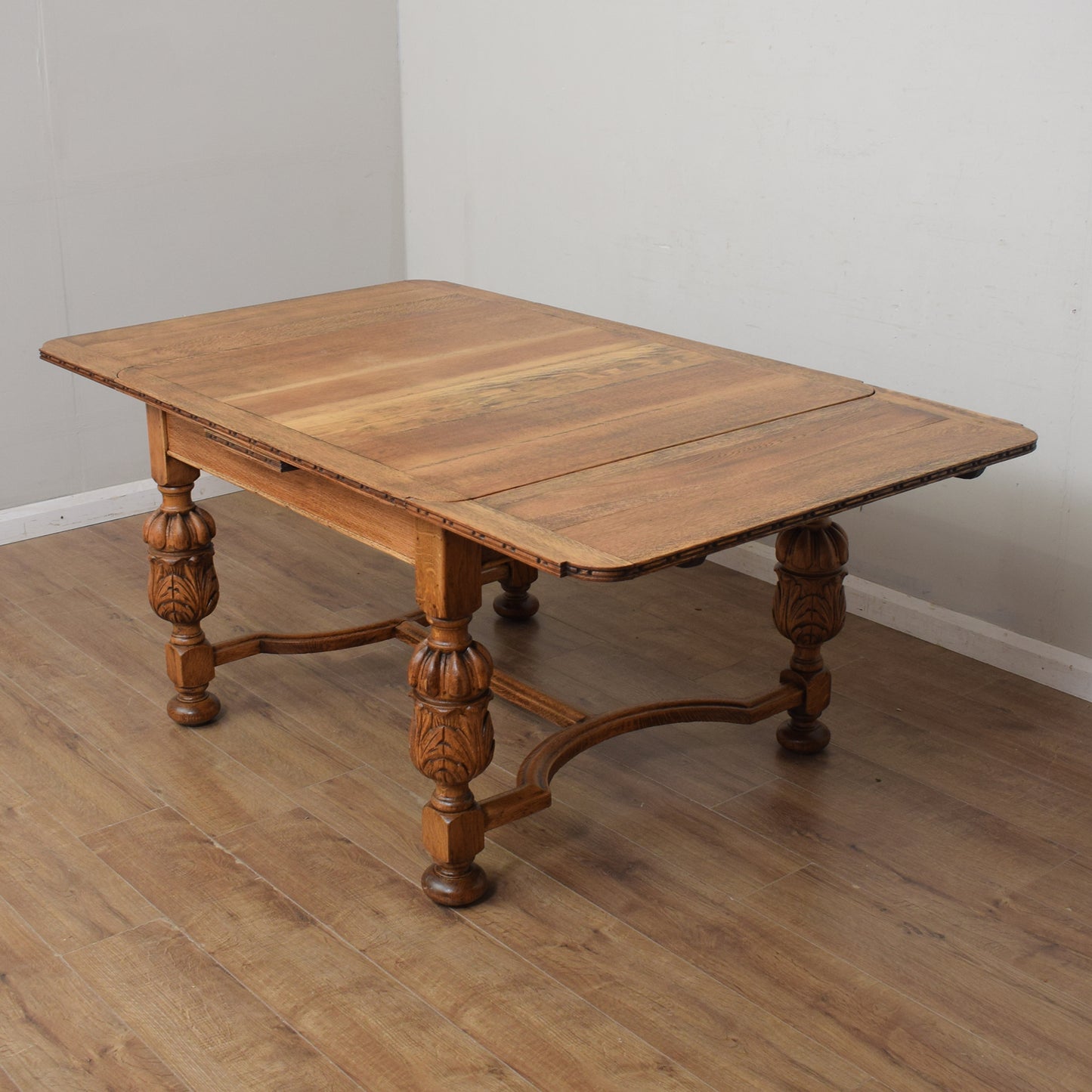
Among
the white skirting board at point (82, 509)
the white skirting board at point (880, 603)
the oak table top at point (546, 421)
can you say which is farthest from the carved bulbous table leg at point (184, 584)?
the white skirting board at point (880, 603)

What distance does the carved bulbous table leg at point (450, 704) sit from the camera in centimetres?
225

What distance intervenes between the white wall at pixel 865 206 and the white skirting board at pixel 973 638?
0.03 metres

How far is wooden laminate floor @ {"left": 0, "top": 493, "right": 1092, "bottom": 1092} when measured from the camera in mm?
2115

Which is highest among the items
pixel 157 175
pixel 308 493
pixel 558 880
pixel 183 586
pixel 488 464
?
pixel 157 175

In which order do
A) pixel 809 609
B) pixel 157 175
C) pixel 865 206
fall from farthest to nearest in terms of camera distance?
pixel 157 175 → pixel 865 206 → pixel 809 609

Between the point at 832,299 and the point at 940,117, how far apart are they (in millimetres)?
498

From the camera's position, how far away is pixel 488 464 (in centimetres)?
225

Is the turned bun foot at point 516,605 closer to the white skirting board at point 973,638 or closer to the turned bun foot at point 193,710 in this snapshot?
the white skirting board at point 973,638

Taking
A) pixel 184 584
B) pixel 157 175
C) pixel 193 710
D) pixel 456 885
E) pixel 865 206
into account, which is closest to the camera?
pixel 456 885

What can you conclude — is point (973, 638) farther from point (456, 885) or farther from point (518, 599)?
point (456, 885)

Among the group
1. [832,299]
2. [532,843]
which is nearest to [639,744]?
[532,843]

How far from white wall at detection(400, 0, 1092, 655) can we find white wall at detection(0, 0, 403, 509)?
0.51m

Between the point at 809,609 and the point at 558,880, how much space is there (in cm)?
73

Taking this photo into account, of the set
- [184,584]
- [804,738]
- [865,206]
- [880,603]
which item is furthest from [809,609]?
[184,584]
